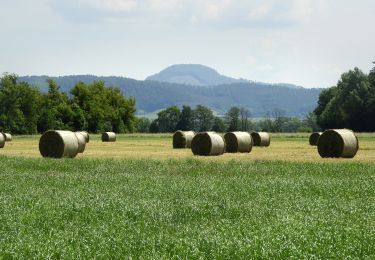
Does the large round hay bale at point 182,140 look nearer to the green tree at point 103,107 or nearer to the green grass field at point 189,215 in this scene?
the green grass field at point 189,215

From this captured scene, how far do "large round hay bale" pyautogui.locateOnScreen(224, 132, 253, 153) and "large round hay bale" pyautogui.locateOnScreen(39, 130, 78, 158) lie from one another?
13564mm

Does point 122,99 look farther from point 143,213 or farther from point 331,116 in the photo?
point 143,213

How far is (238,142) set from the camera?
4762 centimetres

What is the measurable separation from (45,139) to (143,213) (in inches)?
1069

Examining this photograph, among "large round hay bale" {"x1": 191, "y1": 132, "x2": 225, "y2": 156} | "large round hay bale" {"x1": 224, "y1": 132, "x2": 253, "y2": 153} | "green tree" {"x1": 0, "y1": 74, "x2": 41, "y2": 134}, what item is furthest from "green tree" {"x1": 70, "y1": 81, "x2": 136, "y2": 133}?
"large round hay bale" {"x1": 191, "y1": 132, "x2": 225, "y2": 156}

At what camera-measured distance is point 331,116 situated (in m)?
123

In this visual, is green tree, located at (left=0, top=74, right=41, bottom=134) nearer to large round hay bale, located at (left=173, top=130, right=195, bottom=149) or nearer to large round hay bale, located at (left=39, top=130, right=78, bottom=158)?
large round hay bale, located at (left=173, top=130, right=195, bottom=149)

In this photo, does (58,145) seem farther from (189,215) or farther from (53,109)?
(53,109)

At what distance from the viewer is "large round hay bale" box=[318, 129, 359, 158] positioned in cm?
3956

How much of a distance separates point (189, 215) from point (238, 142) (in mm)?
32493

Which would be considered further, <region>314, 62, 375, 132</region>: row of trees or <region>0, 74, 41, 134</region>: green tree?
<region>0, 74, 41, 134</region>: green tree

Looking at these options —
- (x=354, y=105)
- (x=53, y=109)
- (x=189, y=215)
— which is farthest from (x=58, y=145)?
(x=354, y=105)

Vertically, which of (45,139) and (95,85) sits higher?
(95,85)

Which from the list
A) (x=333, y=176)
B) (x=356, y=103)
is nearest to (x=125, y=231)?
(x=333, y=176)
